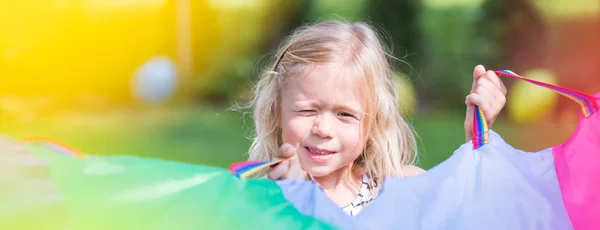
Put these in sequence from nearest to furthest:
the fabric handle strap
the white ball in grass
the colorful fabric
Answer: the colorful fabric → the fabric handle strap → the white ball in grass

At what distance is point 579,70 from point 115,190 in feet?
6.89

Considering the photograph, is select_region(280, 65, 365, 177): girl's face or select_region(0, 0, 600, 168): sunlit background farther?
select_region(0, 0, 600, 168): sunlit background

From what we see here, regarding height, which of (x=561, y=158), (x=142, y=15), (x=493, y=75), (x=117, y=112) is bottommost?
(x=561, y=158)

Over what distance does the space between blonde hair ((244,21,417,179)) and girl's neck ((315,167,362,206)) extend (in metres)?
0.03

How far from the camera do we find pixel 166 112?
2.96m

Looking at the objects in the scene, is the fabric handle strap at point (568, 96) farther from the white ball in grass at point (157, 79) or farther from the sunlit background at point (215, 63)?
the white ball in grass at point (157, 79)

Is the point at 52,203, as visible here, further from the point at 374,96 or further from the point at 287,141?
the point at 374,96

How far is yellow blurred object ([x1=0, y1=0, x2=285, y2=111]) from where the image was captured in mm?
1972

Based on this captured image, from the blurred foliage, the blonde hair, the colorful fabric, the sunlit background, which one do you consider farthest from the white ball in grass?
the colorful fabric

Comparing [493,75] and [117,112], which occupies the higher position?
[117,112]

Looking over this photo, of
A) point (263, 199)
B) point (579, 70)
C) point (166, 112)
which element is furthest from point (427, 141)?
point (263, 199)

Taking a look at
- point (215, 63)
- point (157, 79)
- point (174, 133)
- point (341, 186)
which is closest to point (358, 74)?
point (341, 186)

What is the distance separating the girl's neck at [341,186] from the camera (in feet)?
3.52

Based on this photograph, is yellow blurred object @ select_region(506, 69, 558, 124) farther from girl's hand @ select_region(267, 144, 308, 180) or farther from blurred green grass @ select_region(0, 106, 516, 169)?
girl's hand @ select_region(267, 144, 308, 180)
